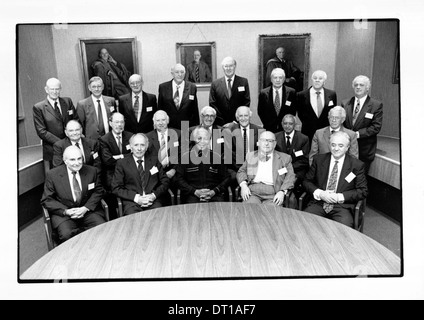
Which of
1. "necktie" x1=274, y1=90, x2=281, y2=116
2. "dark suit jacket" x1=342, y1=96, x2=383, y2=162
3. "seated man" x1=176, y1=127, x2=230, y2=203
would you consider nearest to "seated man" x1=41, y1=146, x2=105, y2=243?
"seated man" x1=176, y1=127, x2=230, y2=203

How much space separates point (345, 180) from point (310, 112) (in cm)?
61

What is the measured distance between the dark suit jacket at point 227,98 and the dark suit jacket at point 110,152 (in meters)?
0.73

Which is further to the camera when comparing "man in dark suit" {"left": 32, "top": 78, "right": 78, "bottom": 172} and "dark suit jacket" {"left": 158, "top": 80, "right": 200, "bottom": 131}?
"dark suit jacket" {"left": 158, "top": 80, "right": 200, "bottom": 131}

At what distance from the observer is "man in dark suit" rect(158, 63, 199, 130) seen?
3.04 meters

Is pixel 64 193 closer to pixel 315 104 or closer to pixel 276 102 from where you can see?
pixel 276 102

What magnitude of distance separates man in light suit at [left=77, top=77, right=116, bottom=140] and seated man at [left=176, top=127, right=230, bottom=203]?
68 cm

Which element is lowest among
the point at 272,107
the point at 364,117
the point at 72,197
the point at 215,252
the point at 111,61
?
the point at 215,252

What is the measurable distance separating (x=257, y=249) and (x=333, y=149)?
1.08 metres

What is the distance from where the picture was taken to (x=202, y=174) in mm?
3307

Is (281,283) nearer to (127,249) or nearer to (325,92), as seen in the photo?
(127,249)

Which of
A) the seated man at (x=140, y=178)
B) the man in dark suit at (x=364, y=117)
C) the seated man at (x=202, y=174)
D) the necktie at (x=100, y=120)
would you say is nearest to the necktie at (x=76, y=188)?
the seated man at (x=140, y=178)

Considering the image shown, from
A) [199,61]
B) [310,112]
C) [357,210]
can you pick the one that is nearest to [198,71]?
[199,61]

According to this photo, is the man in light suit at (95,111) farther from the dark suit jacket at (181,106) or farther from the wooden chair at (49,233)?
the wooden chair at (49,233)

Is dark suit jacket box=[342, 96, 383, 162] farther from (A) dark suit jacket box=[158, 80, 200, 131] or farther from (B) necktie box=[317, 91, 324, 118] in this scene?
(A) dark suit jacket box=[158, 80, 200, 131]
